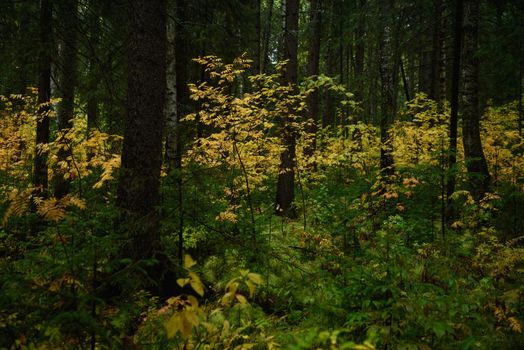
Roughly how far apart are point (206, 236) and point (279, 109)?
153 inches

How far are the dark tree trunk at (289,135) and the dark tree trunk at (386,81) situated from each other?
2.24m

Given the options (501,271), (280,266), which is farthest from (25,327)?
(501,271)

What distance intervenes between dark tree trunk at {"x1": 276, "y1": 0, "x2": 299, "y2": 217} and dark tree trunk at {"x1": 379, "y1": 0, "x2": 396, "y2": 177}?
2.24 metres

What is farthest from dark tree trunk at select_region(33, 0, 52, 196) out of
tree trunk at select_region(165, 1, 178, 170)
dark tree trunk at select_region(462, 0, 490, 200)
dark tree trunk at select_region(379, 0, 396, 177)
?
dark tree trunk at select_region(462, 0, 490, 200)

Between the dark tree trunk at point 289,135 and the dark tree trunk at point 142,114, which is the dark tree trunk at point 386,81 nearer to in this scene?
the dark tree trunk at point 289,135

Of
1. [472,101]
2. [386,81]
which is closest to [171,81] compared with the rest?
[386,81]

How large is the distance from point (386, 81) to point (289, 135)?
277cm

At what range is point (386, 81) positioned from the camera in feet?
28.8

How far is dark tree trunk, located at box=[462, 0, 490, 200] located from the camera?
322 inches

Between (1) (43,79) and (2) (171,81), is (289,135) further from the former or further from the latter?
(1) (43,79)

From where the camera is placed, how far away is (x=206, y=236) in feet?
21.9

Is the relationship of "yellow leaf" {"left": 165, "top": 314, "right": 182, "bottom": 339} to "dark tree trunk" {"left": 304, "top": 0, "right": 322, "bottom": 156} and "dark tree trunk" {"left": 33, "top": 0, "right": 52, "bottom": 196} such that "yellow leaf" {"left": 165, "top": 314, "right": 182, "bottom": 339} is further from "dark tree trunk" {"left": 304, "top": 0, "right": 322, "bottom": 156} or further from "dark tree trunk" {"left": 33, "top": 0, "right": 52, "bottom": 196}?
"dark tree trunk" {"left": 304, "top": 0, "right": 322, "bottom": 156}

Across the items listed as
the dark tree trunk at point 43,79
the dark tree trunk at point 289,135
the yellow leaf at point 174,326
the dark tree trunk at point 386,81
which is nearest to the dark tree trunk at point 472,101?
the dark tree trunk at point 386,81

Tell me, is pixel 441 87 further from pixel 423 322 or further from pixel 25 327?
pixel 25 327
